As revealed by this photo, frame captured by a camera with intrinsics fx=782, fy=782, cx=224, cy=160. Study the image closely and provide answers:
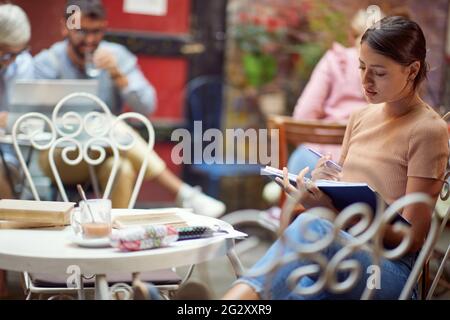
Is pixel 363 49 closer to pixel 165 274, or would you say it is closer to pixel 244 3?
pixel 165 274

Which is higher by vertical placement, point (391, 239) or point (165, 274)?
point (391, 239)

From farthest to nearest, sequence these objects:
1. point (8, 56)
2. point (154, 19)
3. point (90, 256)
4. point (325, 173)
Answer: point (154, 19), point (8, 56), point (325, 173), point (90, 256)

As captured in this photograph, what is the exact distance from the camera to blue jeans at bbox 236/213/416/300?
1.77 metres

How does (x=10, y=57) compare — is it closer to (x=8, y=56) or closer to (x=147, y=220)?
(x=8, y=56)

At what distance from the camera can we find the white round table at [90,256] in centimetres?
180

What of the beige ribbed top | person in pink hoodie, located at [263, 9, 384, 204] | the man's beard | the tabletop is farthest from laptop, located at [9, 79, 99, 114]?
the beige ribbed top

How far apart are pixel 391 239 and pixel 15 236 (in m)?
0.95

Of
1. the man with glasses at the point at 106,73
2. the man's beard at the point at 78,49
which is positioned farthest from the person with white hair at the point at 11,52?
the man's beard at the point at 78,49

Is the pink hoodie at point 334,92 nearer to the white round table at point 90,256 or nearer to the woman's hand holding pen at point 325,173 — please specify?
the woman's hand holding pen at point 325,173

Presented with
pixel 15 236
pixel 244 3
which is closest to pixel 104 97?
pixel 244 3

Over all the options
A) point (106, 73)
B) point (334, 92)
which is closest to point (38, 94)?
point (106, 73)

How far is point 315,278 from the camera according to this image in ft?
6.12

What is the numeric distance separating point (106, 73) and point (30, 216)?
189 centimetres
